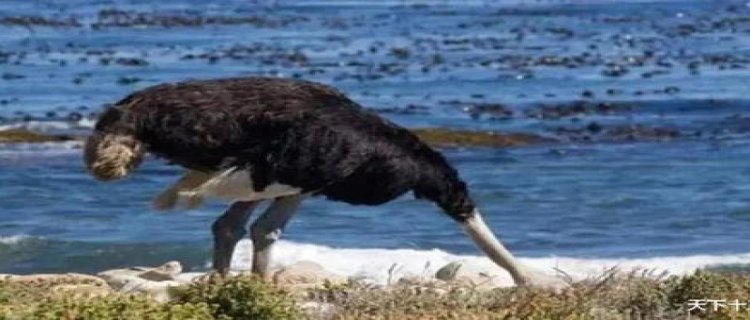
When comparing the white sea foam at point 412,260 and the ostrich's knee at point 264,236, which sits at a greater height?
the ostrich's knee at point 264,236

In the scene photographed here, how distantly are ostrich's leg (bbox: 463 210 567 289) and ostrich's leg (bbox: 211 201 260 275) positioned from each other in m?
0.98

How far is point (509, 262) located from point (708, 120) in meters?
16.7

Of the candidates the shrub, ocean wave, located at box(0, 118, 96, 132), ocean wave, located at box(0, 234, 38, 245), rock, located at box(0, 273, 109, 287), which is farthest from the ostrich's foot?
ocean wave, located at box(0, 118, 96, 132)

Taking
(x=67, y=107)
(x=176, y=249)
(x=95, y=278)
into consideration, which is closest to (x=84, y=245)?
(x=176, y=249)

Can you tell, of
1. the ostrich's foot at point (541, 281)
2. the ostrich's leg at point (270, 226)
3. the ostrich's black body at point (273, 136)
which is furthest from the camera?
the ostrich's leg at point (270, 226)

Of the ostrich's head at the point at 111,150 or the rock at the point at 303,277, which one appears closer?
the ostrich's head at the point at 111,150

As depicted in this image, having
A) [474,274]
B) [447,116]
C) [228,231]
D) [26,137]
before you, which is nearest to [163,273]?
[474,274]

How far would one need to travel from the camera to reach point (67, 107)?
91.7 ft

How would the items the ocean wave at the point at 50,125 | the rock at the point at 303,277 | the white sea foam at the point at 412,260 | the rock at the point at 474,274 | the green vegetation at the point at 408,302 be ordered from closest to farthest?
the green vegetation at the point at 408,302
the rock at the point at 303,277
the rock at the point at 474,274
the white sea foam at the point at 412,260
the ocean wave at the point at 50,125

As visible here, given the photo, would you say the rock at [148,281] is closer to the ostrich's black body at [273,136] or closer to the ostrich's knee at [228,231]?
the ostrich's knee at [228,231]

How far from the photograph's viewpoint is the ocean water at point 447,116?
56.1ft

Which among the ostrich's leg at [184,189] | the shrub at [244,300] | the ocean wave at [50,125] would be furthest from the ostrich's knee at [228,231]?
the ocean wave at [50,125]

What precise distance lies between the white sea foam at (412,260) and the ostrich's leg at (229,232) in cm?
450

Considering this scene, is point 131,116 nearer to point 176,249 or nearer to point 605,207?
point 176,249
